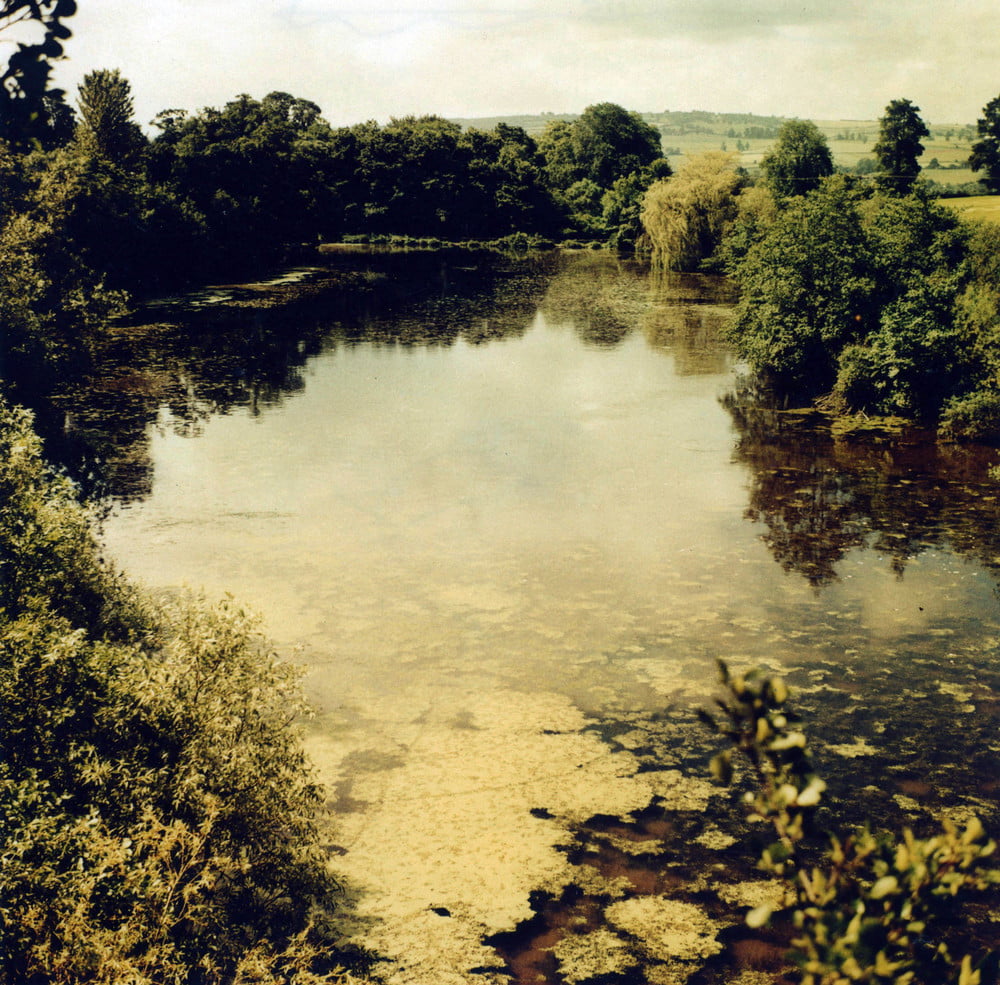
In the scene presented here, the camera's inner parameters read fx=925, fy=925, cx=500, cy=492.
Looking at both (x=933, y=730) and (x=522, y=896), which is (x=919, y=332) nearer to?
(x=933, y=730)

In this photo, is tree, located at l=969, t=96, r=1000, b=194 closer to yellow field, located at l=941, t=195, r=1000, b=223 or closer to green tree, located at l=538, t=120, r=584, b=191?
yellow field, located at l=941, t=195, r=1000, b=223

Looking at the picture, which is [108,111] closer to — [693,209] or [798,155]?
[693,209]

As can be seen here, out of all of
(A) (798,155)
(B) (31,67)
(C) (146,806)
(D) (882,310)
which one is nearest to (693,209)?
(A) (798,155)

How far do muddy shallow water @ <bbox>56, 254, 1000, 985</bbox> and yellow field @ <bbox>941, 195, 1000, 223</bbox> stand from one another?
2601 cm

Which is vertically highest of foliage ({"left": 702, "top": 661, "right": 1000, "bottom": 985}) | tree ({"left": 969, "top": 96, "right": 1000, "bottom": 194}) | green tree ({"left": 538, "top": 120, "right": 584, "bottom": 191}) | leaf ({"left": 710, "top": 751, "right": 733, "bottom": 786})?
green tree ({"left": 538, "top": 120, "right": 584, "bottom": 191})

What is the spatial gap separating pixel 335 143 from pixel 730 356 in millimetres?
55129

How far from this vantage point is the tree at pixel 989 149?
68.4 metres

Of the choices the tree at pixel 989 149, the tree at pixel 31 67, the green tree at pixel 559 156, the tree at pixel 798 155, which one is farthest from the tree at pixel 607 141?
the tree at pixel 31 67

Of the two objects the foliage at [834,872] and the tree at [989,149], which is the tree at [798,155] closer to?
the tree at [989,149]

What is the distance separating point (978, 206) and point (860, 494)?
43.6 m

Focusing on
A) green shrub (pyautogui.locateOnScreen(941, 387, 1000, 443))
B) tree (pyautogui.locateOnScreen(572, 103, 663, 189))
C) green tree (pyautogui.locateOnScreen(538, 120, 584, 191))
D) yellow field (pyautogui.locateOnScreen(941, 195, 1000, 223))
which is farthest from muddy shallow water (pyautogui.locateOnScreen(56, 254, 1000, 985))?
tree (pyautogui.locateOnScreen(572, 103, 663, 189))

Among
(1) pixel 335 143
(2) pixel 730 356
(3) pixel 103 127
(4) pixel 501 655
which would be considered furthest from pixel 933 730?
(1) pixel 335 143

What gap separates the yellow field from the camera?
49.0 metres

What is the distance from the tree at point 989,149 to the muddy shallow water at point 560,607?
49072mm
